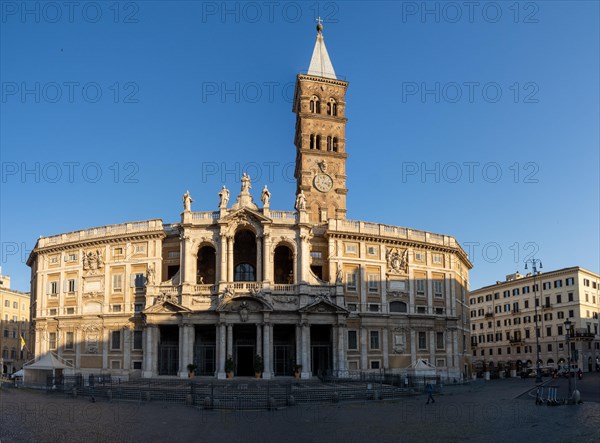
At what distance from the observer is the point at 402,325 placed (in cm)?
6034

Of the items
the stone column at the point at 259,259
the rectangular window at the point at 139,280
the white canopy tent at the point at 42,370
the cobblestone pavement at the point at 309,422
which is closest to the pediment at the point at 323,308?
the stone column at the point at 259,259

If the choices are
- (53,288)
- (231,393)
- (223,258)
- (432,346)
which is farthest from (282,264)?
(231,393)

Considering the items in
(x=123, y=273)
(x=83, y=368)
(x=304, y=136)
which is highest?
(x=304, y=136)

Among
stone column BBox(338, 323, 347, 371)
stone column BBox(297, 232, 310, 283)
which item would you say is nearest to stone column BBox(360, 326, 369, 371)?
stone column BBox(338, 323, 347, 371)

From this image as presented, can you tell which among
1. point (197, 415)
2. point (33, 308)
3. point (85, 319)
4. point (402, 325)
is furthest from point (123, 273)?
point (197, 415)

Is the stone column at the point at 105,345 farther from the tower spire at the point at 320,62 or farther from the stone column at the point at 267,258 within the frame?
the tower spire at the point at 320,62

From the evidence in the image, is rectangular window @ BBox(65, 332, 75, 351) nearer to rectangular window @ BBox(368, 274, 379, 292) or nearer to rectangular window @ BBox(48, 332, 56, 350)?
rectangular window @ BBox(48, 332, 56, 350)

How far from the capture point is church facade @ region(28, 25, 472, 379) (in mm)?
54406

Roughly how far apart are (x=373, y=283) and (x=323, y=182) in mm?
14136

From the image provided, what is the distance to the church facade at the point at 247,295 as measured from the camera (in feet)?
178

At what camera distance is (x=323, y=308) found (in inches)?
2156

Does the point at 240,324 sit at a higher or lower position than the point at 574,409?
higher

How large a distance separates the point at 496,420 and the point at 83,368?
43.5 m

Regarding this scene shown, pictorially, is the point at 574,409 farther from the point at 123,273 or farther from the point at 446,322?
the point at 123,273
